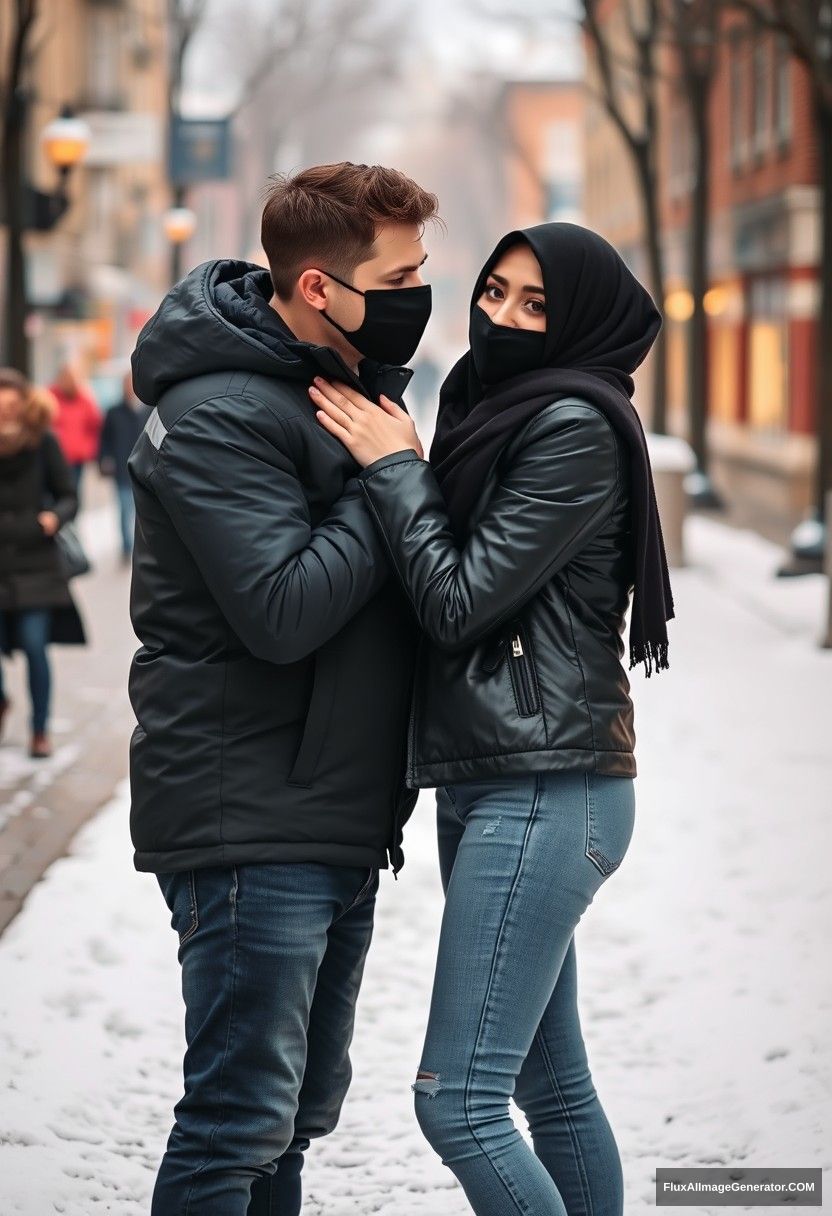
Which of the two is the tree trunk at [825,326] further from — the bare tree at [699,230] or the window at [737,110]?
the window at [737,110]

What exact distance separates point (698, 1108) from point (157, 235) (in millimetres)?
46863

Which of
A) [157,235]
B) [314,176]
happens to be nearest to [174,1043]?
[314,176]

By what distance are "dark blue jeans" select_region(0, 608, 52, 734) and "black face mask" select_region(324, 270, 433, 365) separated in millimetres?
5743

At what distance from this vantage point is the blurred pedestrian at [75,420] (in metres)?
16.5

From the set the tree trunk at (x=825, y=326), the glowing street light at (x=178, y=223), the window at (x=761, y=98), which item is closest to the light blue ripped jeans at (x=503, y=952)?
the tree trunk at (x=825, y=326)

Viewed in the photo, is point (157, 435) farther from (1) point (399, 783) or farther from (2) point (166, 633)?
(1) point (399, 783)

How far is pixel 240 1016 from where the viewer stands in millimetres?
2723

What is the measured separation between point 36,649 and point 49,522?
24.2 inches

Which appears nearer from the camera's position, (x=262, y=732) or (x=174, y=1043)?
(x=262, y=732)

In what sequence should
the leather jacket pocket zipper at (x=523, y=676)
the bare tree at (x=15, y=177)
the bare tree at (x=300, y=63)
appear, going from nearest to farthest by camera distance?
the leather jacket pocket zipper at (x=523, y=676) → the bare tree at (x=15, y=177) → the bare tree at (x=300, y=63)

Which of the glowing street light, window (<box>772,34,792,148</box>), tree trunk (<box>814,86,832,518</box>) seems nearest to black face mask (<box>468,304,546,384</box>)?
tree trunk (<box>814,86,832,518</box>)

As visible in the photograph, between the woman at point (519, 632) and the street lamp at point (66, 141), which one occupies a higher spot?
the street lamp at point (66, 141)

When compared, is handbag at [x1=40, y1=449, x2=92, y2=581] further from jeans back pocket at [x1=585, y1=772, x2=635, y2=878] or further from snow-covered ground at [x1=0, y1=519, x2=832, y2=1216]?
jeans back pocket at [x1=585, y1=772, x2=635, y2=878]

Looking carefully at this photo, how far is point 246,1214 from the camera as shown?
288 cm
